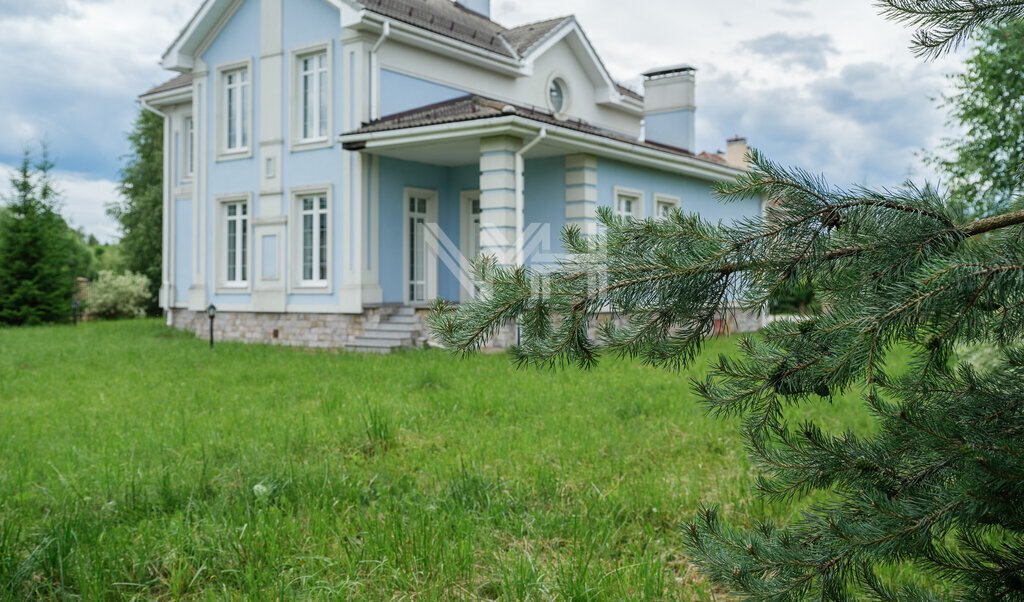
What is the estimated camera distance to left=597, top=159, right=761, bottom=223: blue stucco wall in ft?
43.3

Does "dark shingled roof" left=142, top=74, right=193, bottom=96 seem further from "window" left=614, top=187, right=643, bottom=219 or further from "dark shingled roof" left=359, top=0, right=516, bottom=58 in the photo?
"window" left=614, top=187, right=643, bottom=219

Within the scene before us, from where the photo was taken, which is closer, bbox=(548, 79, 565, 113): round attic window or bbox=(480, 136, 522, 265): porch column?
bbox=(480, 136, 522, 265): porch column

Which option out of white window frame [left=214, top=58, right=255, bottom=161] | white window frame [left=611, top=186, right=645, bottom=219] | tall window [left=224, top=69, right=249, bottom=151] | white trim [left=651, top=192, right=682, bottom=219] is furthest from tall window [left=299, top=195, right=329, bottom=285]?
white trim [left=651, top=192, right=682, bottom=219]

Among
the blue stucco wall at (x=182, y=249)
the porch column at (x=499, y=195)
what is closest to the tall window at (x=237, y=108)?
the blue stucco wall at (x=182, y=249)

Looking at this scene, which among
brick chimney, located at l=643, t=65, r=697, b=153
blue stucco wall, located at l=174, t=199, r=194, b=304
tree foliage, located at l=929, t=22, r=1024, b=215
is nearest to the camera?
tree foliage, located at l=929, t=22, r=1024, b=215

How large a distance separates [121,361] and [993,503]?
11.5 m

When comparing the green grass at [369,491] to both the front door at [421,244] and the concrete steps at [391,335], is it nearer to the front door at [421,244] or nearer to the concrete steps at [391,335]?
the concrete steps at [391,335]

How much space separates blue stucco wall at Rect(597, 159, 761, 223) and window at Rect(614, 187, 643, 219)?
11 centimetres

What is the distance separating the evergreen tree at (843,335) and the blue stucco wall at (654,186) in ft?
32.2

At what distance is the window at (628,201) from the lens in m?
13.6

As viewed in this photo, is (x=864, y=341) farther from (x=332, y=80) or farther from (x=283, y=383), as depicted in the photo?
(x=332, y=80)

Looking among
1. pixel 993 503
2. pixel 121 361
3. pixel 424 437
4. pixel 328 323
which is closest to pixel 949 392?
pixel 993 503

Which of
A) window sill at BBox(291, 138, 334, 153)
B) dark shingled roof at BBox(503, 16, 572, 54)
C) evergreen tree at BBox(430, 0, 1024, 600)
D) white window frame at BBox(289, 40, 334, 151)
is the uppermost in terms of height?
dark shingled roof at BBox(503, 16, 572, 54)

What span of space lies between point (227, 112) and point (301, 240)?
3578mm
